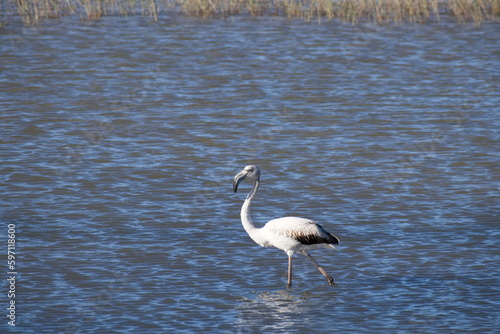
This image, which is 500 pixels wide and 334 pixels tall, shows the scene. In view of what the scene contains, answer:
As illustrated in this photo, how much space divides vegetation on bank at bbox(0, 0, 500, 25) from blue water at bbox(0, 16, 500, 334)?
68 centimetres

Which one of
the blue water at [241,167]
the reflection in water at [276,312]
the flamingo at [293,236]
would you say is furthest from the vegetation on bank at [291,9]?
the reflection in water at [276,312]

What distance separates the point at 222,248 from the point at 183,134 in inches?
195

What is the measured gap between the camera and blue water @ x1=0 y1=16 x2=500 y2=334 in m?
8.28

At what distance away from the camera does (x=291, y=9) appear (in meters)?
23.1

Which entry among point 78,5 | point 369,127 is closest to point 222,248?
point 369,127

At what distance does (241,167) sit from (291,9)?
10978mm

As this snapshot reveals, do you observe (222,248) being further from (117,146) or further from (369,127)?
(369,127)

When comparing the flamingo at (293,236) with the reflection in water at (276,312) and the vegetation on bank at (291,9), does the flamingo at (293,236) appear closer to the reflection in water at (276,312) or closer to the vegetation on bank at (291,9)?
the reflection in water at (276,312)

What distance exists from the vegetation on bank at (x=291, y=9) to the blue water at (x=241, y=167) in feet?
2.23

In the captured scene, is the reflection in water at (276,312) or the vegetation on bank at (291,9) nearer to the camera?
the reflection in water at (276,312)

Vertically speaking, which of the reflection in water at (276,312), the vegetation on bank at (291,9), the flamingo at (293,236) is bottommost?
the reflection in water at (276,312)

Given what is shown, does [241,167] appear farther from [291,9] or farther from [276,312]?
[291,9]

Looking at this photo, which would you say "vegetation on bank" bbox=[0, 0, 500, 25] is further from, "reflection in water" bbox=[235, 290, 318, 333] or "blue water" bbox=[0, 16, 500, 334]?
"reflection in water" bbox=[235, 290, 318, 333]

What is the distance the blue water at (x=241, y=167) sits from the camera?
8281 millimetres
